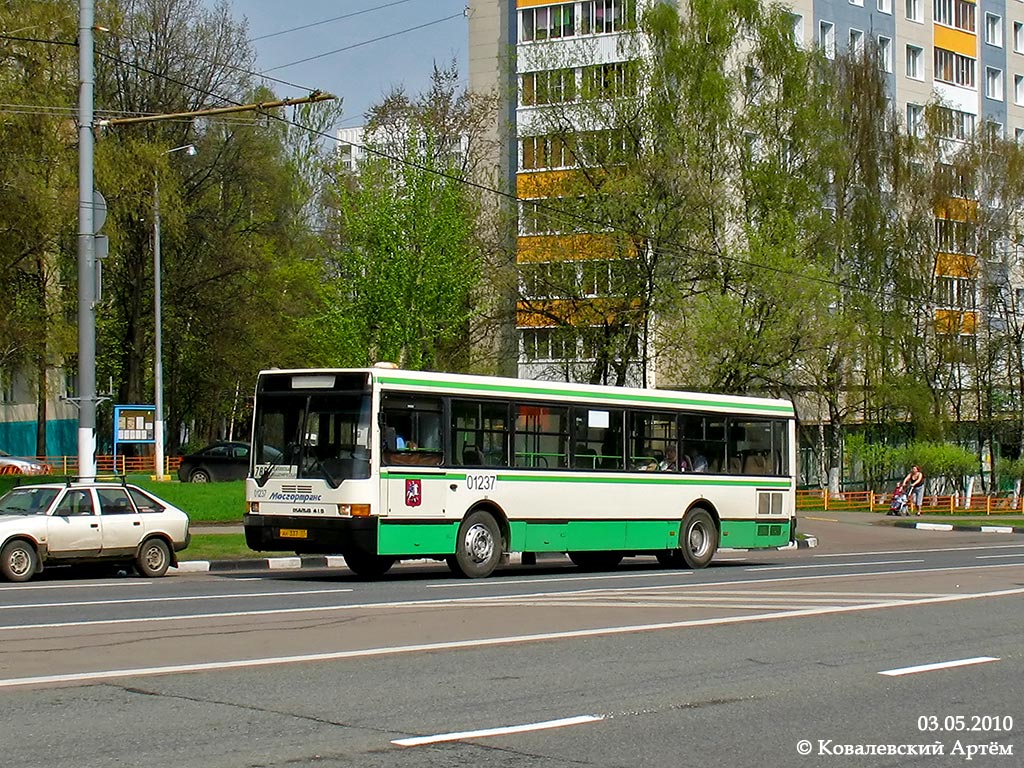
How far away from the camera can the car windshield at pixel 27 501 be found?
21172 millimetres

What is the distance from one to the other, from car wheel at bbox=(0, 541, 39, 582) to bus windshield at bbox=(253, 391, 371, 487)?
129 inches

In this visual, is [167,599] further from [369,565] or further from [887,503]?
[887,503]

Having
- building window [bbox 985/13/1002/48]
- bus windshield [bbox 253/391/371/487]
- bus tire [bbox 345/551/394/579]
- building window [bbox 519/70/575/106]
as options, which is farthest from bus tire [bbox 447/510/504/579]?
building window [bbox 985/13/1002/48]

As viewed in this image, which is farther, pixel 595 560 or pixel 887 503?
pixel 887 503

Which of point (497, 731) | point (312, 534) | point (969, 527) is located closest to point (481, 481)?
point (312, 534)

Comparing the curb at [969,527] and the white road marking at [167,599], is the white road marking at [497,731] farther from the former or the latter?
the curb at [969,527]

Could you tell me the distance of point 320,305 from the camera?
193 ft

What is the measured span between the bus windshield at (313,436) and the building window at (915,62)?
191 feet

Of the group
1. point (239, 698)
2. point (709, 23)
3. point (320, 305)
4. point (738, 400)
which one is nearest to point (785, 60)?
point (709, 23)

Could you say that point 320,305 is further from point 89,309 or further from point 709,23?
point 89,309

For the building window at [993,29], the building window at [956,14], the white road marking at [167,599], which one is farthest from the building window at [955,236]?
the white road marking at [167,599]

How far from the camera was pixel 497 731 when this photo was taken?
27.9ft

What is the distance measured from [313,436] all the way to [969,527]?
29092 millimetres

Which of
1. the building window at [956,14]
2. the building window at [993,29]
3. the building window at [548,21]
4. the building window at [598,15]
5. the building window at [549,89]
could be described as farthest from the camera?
the building window at [993,29]
